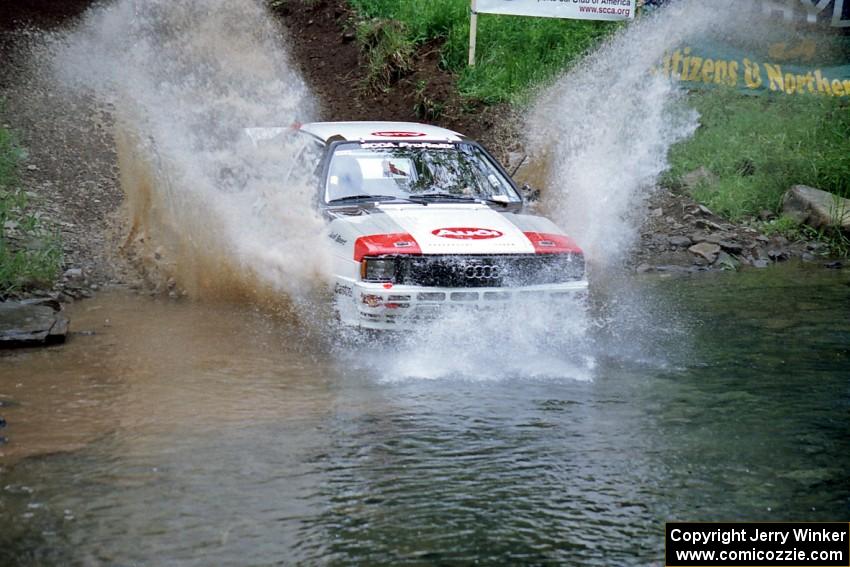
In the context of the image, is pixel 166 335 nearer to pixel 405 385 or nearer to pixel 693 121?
pixel 405 385

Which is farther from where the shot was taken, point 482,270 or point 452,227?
point 452,227

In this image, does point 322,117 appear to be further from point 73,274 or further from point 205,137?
point 73,274

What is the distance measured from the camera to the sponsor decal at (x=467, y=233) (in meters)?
7.41

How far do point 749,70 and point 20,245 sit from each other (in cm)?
1014

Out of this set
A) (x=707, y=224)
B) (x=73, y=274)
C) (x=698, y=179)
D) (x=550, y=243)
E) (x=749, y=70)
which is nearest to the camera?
(x=550, y=243)

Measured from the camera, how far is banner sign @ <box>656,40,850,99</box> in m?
14.8

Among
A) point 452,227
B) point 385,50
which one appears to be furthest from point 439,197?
point 385,50

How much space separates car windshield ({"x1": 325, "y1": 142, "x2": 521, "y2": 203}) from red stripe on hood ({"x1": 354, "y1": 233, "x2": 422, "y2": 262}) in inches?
37.1

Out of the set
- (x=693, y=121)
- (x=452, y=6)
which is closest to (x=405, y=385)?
(x=693, y=121)

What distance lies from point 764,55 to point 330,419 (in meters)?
11.1

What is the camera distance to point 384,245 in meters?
7.21

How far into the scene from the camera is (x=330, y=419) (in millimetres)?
6145

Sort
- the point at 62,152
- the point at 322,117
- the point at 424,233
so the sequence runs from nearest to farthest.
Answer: the point at 424,233
the point at 62,152
the point at 322,117

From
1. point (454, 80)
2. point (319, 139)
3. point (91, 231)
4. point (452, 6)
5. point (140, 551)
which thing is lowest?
point (140, 551)
